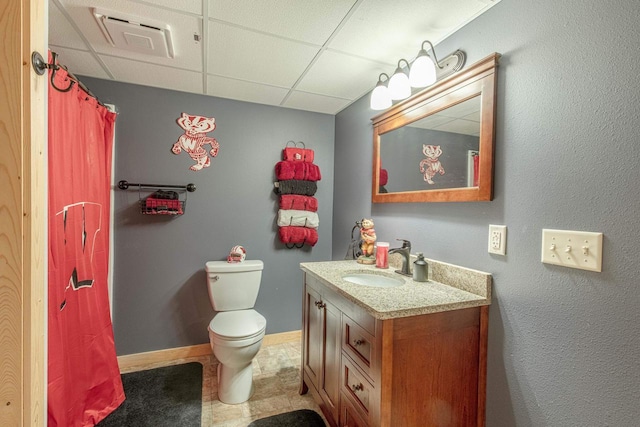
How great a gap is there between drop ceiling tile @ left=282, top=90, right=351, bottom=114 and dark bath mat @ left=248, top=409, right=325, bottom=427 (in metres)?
2.19

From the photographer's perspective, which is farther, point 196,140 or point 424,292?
point 196,140

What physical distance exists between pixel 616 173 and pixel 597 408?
28.6 inches

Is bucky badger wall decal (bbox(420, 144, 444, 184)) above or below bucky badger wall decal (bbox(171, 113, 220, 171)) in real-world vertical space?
below

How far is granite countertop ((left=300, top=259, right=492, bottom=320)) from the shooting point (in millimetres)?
1075

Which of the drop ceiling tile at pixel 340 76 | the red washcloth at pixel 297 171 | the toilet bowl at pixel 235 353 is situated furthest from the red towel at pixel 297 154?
the toilet bowl at pixel 235 353

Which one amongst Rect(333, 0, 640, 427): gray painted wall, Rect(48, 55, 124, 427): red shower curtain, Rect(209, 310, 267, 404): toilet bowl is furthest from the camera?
Rect(209, 310, 267, 404): toilet bowl

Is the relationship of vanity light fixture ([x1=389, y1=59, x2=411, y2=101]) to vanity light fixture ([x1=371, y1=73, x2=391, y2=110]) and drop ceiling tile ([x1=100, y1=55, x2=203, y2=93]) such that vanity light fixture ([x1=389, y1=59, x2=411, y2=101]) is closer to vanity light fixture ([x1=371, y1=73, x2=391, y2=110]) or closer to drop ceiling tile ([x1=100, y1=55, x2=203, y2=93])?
vanity light fixture ([x1=371, y1=73, x2=391, y2=110])

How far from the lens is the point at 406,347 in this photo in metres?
1.07

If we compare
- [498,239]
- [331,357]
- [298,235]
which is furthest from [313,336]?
[498,239]

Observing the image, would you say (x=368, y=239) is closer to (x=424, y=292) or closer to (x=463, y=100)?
(x=424, y=292)

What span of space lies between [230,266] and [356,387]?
→ 1.30 metres

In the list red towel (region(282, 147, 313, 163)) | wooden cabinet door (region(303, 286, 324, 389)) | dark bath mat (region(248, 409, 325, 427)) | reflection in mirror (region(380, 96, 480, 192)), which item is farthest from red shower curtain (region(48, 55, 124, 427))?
reflection in mirror (region(380, 96, 480, 192))

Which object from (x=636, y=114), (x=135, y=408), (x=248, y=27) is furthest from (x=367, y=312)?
(x=135, y=408)

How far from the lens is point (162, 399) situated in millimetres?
1775
